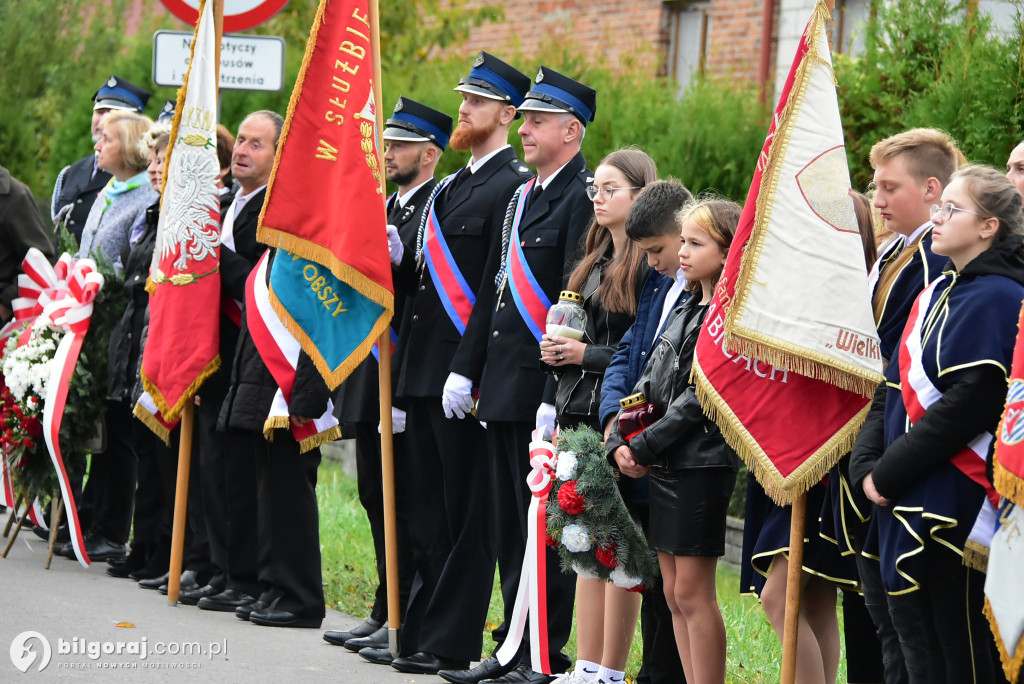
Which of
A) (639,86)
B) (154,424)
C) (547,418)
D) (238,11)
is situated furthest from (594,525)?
(639,86)

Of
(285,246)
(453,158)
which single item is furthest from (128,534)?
(453,158)

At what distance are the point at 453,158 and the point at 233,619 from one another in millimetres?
5106

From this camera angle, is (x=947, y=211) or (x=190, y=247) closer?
(x=947, y=211)

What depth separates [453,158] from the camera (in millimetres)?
11250

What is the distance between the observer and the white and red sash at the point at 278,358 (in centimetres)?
692

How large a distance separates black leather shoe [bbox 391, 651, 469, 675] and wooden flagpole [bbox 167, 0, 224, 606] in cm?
160

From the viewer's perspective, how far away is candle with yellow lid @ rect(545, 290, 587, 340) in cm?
557

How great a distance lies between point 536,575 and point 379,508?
5.19ft

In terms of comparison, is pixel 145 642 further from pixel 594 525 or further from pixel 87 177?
pixel 87 177

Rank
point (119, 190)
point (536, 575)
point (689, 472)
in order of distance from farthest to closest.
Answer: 1. point (119, 190)
2. point (536, 575)
3. point (689, 472)

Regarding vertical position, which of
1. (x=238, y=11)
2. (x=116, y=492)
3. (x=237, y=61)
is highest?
(x=238, y=11)

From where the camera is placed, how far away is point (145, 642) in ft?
21.1

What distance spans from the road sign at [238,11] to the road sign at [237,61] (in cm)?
26

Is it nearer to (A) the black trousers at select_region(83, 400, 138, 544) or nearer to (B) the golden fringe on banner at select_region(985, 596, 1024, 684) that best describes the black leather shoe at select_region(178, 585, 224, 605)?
(A) the black trousers at select_region(83, 400, 138, 544)
